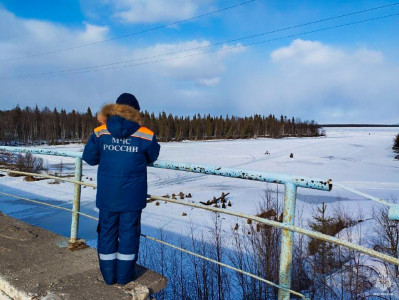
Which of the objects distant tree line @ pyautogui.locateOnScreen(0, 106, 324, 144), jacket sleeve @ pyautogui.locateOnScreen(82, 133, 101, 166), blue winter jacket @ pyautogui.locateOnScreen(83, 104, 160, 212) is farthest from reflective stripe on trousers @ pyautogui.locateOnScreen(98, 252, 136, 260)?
distant tree line @ pyautogui.locateOnScreen(0, 106, 324, 144)

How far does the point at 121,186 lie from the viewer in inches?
87.9

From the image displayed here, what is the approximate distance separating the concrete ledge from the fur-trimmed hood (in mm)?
1219

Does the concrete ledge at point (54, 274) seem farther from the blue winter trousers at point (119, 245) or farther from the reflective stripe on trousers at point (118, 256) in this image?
the reflective stripe on trousers at point (118, 256)

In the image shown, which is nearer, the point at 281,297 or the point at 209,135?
the point at 281,297

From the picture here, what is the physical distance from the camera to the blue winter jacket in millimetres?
2230

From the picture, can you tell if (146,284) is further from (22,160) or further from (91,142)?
(22,160)

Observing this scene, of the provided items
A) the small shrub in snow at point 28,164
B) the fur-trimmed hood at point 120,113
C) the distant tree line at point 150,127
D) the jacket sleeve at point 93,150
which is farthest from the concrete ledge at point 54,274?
the distant tree line at point 150,127

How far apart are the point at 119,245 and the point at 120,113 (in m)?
0.98

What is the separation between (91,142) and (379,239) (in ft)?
28.9

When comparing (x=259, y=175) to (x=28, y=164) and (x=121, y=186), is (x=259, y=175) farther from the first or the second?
(x=28, y=164)

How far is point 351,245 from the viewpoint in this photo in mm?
1510

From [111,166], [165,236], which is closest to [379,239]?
[165,236]

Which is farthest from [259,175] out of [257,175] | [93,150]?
[93,150]

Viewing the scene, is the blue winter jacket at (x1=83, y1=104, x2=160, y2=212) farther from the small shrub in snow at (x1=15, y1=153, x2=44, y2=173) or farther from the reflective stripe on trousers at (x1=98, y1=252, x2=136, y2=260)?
the small shrub in snow at (x1=15, y1=153, x2=44, y2=173)
